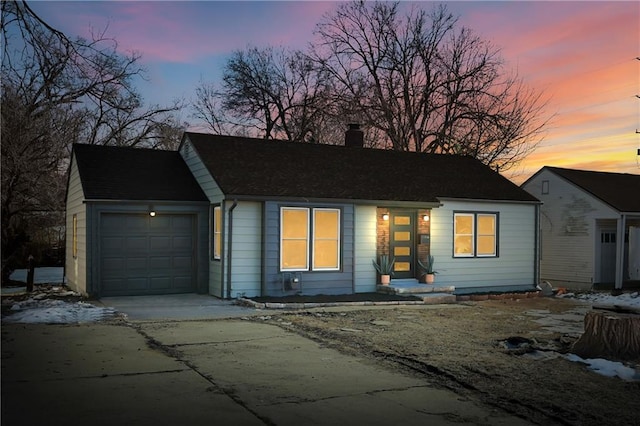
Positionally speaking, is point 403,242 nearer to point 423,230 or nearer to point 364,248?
point 423,230

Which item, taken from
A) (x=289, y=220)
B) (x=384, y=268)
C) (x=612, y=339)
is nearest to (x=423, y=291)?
(x=384, y=268)

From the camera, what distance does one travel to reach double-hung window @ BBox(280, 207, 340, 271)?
584 inches

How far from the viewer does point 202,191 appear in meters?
15.8

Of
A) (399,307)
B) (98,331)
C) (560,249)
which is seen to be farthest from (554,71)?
(98,331)

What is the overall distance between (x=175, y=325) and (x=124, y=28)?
17.6 ft

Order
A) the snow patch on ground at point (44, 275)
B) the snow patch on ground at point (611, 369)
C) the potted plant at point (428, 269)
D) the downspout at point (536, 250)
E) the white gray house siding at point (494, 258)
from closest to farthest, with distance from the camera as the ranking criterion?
the snow patch on ground at point (611, 369), the potted plant at point (428, 269), the white gray house siding at point (494, 258), the downspout at point (536, 250), the snow patch on ground at point (44, 275)

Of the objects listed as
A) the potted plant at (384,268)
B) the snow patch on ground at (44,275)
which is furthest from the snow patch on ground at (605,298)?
the snow patch on ground at (44,275)

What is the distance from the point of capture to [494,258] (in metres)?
17.9

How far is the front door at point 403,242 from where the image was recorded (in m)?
16.6

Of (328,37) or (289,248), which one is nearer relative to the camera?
(289,248)

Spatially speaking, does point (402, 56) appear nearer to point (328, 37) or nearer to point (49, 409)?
point (328, 37)

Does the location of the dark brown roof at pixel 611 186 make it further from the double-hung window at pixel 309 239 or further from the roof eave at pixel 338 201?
the double-hung window at pixel 309 239

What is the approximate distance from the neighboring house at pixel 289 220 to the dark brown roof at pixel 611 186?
4.66 m

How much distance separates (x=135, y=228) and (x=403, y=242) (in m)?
7.12
